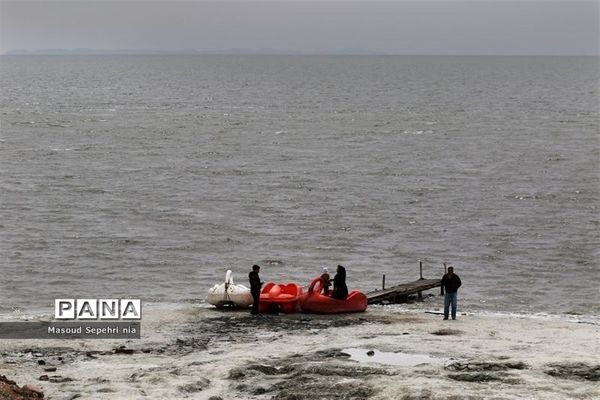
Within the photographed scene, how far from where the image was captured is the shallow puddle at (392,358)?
22453 millimetres

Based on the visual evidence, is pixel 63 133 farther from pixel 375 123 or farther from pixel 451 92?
pixel 451 92

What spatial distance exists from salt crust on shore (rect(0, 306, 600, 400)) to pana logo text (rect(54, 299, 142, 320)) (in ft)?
3.52

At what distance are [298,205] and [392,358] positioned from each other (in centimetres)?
3001

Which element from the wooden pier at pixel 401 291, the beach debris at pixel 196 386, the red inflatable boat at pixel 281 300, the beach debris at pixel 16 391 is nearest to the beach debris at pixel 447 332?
the red inflatable boat at pixel 281 300

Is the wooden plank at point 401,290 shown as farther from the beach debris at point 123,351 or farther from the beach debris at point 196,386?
the beach debris at point 196,386

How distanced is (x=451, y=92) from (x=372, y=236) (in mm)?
126716

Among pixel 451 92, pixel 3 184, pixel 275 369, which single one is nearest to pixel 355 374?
pixel 275 369

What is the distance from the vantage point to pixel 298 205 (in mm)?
52625

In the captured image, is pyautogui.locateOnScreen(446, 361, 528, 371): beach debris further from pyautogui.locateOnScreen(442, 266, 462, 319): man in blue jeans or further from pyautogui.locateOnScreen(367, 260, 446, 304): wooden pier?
pyautogui.locateOnScreen(367, 260, 446, 304): wooden pier

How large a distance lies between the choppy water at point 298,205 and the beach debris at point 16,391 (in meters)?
13.4

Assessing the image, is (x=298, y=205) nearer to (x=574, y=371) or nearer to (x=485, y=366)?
(x=485, y=366)

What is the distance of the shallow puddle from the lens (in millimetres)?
22453

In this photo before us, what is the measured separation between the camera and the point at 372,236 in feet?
147

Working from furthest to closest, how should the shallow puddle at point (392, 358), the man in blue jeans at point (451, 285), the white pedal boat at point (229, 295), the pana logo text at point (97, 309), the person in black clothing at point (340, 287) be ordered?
the white pedal boat at point (229, 295), the pana logo text at point (97, 309), the person in black clothing at point (340, 287), the man in blue jeans at point (451, 285), the shallow puddle at point (392, 358)
